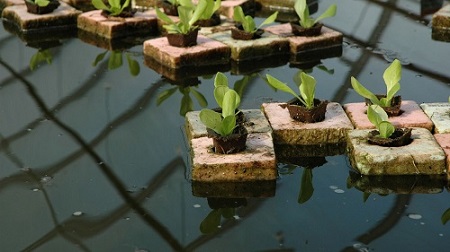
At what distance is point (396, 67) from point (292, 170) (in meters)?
0.75

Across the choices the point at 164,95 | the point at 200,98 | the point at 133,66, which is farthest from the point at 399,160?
the point at 133,66

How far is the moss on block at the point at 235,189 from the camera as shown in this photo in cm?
385

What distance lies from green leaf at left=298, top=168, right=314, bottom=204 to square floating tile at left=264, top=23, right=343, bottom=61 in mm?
1810

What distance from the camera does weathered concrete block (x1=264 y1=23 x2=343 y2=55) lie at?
5.81 metres

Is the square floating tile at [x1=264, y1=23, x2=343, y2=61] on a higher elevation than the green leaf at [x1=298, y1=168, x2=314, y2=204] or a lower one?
lower

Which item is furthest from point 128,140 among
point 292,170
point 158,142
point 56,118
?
point 292,170

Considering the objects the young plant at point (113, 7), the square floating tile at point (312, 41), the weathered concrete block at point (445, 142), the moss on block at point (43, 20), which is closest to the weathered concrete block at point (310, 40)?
the square floating tile at point (312, 41)

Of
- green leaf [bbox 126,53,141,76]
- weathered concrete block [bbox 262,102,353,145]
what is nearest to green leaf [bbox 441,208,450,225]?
weathered concrete block [bbox 262,102,353,145]

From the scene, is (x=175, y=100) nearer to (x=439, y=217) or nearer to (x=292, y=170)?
(x=292, y=170)

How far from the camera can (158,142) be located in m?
4.39

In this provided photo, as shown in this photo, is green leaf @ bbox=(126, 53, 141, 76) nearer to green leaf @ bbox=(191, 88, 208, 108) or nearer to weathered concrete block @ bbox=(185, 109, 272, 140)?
green leaf @ bbox=(191, 88, 208, 108)

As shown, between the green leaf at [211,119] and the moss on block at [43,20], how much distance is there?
9.40ft

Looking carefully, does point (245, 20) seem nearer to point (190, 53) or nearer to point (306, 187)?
point (190, 53)

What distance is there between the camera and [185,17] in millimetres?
5500
